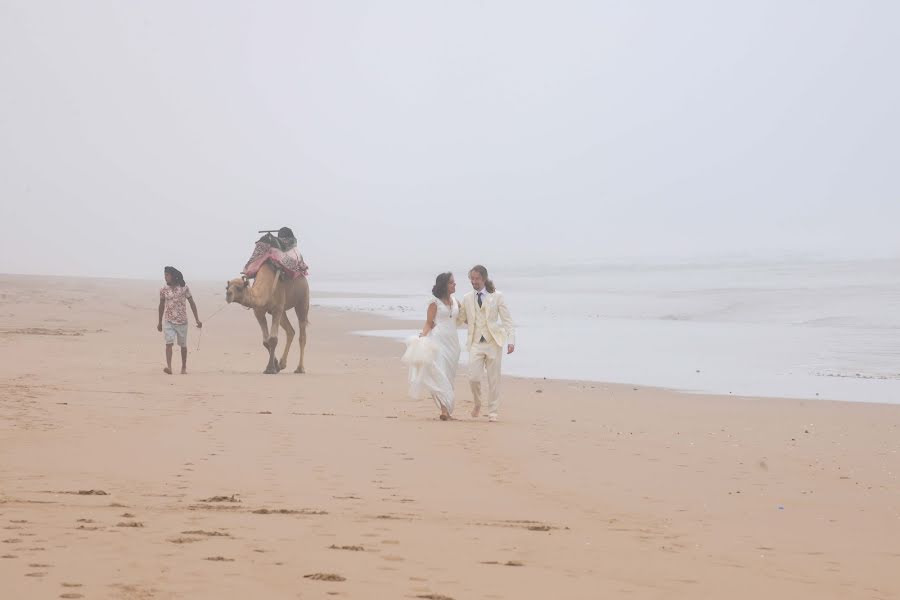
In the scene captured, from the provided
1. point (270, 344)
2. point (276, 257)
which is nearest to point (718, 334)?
point (276, 257)

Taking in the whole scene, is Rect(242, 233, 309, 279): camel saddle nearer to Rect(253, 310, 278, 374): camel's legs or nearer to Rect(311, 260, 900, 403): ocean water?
Rect(253, 310, 278, 374): camel's legs

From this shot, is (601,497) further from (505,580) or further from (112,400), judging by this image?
(112,400)

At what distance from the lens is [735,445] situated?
1136cm

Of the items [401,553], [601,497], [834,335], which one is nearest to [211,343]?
[834,335]

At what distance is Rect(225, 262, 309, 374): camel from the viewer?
60.6ft

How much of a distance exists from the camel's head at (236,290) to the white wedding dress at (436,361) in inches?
223

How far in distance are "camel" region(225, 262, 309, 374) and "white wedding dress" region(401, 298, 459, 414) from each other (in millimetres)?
5613

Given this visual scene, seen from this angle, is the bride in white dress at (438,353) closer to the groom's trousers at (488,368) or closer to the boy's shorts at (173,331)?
the groom's trousers at (488,368)

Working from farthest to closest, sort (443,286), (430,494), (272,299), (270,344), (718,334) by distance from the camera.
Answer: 1. (718,334)
2. (272,299)
3. (270,344)
4. (443,286)
5. (430,494)

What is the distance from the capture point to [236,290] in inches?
721

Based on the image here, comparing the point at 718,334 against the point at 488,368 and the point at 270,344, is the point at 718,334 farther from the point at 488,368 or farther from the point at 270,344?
the point at 488,368

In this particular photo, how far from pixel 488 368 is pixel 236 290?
628 centimetres

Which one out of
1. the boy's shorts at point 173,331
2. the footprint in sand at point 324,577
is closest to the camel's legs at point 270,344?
the boy's shorts at point 173,331

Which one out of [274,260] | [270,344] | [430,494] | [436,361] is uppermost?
[274,260]
